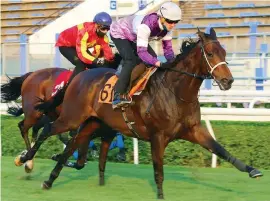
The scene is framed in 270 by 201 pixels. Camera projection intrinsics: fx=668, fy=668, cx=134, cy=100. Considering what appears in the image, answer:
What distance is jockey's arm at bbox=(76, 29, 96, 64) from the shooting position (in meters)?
7.48

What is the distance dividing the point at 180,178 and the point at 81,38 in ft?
6.33

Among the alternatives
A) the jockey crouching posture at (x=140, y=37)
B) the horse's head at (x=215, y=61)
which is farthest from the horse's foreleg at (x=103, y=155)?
the horse's head at (x=215, y=61)

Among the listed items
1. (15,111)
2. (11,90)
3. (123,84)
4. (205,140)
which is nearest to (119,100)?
(123,84)

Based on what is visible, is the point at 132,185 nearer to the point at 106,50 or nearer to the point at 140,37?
the point at 140,37

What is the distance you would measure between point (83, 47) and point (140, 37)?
1.82m

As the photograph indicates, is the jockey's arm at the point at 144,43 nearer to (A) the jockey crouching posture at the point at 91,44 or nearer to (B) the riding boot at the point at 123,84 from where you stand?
(B) the riding boot at the point at 123,84

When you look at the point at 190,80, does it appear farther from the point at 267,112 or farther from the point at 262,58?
the point at 262,58

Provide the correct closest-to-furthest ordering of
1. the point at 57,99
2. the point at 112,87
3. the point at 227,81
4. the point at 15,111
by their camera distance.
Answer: the point at 227,81 < the point at 112,87 < the point at 57,99 < the point at 15,111

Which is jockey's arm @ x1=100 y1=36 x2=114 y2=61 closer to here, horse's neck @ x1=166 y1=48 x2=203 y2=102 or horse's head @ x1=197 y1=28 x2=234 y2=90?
horse's neck @ x1=166 y1=48 x2=203 y2=102

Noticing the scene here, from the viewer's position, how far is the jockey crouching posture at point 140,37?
5.85 metres

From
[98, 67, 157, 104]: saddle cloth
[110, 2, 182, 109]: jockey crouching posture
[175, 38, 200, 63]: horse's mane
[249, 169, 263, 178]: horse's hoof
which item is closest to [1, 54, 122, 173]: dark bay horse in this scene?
[98, 67, 157, 104]: saddle cloth

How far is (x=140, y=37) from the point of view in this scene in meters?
5.86

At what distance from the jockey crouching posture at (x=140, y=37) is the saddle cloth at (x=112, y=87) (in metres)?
0.10

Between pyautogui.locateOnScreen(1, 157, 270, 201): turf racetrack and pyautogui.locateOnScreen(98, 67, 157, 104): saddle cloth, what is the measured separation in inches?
34.8
